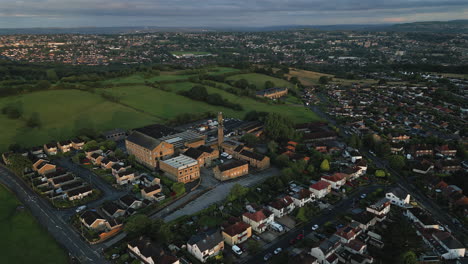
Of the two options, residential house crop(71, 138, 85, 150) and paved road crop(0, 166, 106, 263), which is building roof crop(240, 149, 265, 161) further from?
residential house crop(71, 138, 85, 150)

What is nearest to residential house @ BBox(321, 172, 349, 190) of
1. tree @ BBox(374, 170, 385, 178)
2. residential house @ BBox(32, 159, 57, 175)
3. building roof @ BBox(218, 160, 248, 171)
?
tree @ BBox(374, 170, 385, 178)

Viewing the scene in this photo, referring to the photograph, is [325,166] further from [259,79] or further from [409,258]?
[259,79]

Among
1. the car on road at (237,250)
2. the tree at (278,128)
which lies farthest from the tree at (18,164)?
the tree at (278,128)

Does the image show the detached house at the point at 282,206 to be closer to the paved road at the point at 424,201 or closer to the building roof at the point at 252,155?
the building roof at the point at 252,155

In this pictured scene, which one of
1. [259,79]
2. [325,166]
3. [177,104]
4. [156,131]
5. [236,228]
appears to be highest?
[259,79]

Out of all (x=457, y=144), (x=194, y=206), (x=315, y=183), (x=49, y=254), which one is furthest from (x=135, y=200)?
(x=457, y=144)

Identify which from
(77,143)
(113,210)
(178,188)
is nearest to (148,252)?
(113,210)
